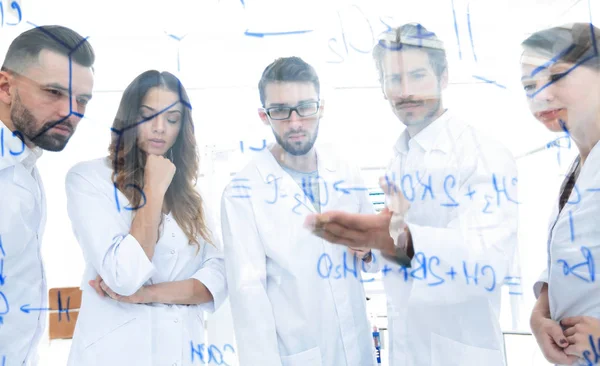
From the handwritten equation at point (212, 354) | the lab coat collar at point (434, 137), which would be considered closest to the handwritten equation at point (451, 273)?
the lab coat collar at point (434, 137)

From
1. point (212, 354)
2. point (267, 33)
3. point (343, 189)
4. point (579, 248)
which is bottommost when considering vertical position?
point (212, 354)

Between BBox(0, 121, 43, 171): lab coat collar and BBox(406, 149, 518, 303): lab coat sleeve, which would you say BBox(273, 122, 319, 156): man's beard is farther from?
BBox(0, 121, 43, 171): lab coat collar

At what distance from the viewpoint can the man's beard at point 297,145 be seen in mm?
635

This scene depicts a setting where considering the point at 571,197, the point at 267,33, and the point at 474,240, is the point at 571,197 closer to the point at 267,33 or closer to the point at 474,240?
the point at 474,240

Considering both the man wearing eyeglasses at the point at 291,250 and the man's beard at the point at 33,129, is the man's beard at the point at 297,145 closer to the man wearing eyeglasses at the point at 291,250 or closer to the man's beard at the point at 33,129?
the man wearing eyeglasses at the point at 291,250

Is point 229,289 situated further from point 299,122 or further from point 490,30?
point 490,30

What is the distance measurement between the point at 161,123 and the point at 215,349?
32 cm

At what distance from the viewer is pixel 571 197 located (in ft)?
1.94

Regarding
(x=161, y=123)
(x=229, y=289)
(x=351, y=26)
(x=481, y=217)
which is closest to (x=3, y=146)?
(x=161, y=123)

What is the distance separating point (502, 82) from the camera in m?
0.63

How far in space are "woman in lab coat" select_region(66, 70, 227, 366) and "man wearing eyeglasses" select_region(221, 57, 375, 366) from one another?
0.05 m

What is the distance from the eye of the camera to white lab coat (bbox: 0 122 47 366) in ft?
2.04

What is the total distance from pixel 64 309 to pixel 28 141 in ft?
0.75

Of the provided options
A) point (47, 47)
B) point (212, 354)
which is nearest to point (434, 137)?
point (212, 354)
